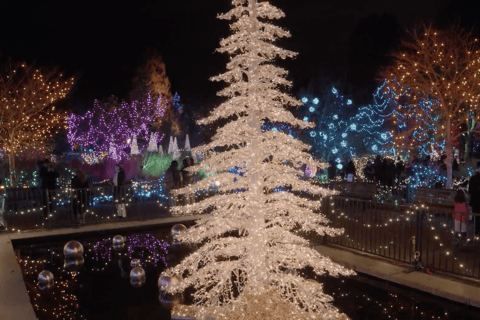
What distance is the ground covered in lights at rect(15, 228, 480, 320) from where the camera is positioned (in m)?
6.62

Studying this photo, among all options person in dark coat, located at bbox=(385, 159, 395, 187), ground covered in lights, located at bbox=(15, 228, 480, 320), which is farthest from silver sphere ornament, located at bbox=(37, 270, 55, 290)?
person in dark coat, located at bbox=(385, 159, 395, 187)

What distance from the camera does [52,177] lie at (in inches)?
552

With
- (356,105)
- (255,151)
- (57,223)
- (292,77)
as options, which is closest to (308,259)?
(255,151)

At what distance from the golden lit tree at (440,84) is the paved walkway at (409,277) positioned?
9.28 m

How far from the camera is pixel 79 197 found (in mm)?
13875

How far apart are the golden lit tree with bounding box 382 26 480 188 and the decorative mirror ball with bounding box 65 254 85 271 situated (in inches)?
535

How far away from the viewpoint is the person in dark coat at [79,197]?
44.4ft

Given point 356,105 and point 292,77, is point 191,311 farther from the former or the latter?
point 292,77

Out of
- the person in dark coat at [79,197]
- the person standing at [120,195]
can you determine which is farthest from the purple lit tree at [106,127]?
the person in dark coat at [79,197]

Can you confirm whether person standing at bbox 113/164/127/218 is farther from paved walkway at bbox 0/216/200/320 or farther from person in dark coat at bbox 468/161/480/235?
person in dark coat at bbox 468/161/480/235

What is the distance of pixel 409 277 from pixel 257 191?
384 centimetres

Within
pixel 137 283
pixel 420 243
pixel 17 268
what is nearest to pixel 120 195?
pixel 17 268

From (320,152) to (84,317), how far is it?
23072mm

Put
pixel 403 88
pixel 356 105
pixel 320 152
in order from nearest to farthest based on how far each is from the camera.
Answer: pixel 403 88, pixel 320 152, pixel 356 105
